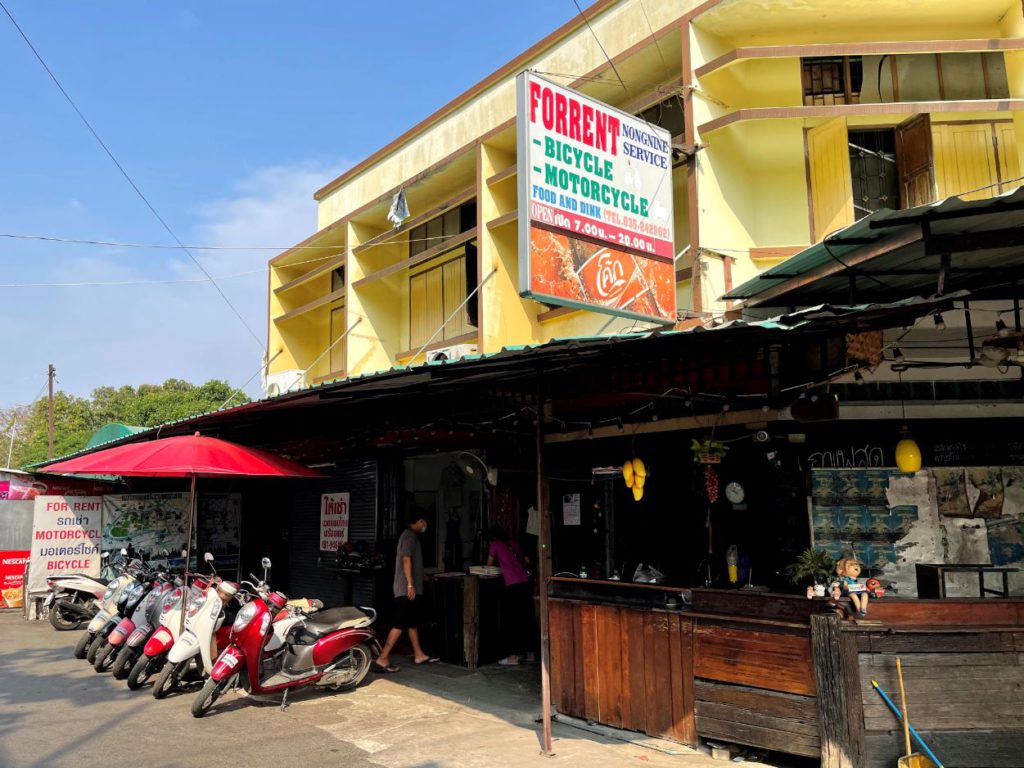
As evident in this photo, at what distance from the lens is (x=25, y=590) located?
1515 centimetres

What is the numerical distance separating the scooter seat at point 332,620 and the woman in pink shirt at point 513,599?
2.06 meters

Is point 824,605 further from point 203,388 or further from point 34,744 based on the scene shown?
point 203,388

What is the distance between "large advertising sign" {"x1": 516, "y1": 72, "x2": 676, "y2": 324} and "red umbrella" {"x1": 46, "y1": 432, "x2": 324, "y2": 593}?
4.50 metres

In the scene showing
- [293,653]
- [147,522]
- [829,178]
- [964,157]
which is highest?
[964,157]

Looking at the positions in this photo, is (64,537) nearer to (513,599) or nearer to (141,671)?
(141,671)

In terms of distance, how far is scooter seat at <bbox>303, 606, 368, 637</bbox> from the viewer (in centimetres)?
835

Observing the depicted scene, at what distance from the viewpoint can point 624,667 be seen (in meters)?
6.81

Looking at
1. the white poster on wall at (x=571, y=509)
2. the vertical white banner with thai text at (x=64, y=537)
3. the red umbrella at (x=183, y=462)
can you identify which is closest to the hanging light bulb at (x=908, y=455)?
the white poster on wall at (x=571, y=509)

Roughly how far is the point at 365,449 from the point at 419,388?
16.0 feet

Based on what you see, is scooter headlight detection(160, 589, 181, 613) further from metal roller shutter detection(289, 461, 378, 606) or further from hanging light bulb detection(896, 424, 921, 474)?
hanging light bulb detection(896, 424, 921, 474)

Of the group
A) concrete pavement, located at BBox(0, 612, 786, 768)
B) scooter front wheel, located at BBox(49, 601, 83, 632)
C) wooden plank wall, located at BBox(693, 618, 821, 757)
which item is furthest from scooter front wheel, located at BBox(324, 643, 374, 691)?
scooter front wheel, located at BBox(49, 601, 83, 632)

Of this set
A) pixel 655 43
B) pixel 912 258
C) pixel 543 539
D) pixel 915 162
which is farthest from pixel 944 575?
pixel 655 43

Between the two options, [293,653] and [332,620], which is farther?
[332,620]

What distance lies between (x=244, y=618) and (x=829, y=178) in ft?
27.8
